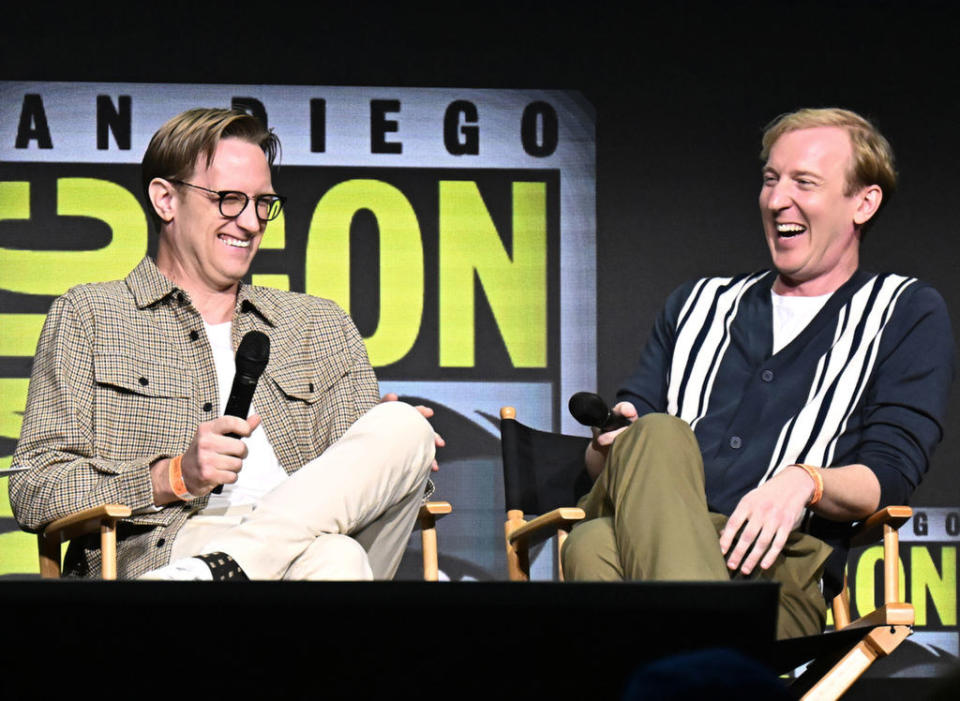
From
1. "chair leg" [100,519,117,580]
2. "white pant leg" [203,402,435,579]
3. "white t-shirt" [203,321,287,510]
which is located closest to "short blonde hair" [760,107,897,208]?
"white pant leg" [203,402,435,579]

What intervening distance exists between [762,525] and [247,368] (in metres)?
0.91

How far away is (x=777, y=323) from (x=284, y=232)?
5.72 ft

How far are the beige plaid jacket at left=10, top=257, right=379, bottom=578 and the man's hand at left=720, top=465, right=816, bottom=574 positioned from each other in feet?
3.05

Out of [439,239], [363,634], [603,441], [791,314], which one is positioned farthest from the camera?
[439,239]

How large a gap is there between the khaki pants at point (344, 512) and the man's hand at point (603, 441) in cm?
40

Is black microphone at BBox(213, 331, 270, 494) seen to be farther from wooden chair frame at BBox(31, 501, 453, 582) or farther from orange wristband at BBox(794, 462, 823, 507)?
orange wristband at BBox(794, 462, 823, 507)

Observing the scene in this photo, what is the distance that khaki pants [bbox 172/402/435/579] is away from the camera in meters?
2.12

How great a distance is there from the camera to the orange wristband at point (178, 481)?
2.38 meters

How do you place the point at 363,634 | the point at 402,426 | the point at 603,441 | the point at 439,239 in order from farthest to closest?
the point at 439,239, the point at 603,441, the point at 402,426, the point at 363,634

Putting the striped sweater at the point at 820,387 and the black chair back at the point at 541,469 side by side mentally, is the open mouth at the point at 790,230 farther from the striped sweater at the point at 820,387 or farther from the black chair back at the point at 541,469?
the black chair back at the point at 541,469

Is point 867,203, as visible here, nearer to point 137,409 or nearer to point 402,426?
point 402,426

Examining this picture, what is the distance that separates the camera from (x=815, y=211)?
300 cm

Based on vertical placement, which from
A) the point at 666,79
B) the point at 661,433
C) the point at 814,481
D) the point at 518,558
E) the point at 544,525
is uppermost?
the point at 666,79

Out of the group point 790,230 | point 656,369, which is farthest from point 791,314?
point 656,369
